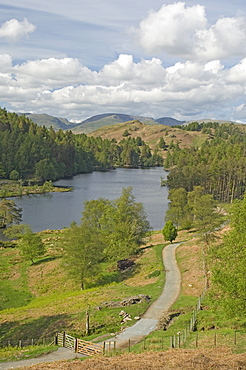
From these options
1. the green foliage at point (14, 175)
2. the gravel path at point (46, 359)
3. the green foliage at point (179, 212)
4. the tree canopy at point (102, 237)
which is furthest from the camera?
the green foliage at point (14, 175)

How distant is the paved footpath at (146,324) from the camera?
23719 millimetres

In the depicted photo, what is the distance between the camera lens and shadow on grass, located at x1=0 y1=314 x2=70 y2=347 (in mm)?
30797

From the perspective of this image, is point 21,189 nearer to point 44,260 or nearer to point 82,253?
point 44,260

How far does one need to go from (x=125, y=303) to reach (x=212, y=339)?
509 inches

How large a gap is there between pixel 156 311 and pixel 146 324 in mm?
3345

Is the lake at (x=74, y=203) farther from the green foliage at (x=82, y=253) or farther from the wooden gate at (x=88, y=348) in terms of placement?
the wooden gate at (x=88, y=348)

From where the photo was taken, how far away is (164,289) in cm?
4134

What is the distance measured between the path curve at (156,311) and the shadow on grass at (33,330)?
6621 mm

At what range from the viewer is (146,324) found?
31062mm

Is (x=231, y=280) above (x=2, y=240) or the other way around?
above

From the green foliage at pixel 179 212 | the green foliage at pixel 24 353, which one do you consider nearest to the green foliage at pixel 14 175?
the green foliage at pixel 179 212

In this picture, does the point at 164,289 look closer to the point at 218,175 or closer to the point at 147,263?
the point at 147,263

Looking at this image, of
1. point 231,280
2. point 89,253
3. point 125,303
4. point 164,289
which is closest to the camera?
point 231,280

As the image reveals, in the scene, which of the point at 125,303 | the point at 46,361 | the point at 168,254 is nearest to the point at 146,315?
the point at 125,303
